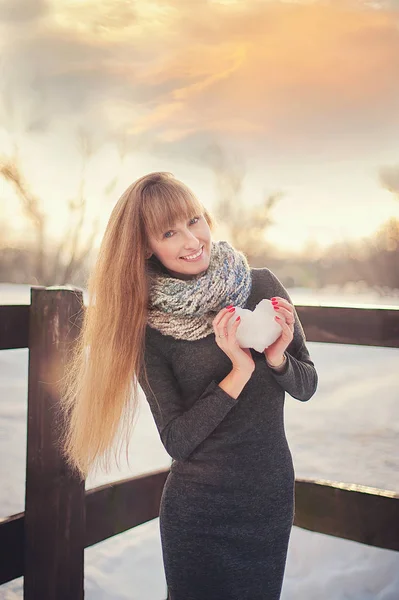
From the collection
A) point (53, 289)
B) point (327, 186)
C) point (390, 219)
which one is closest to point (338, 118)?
point (327, 186)

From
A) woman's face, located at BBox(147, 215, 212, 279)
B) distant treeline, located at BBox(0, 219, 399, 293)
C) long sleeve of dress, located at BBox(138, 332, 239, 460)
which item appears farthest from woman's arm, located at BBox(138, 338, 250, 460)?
distant treeline, located at BBox(0, 219, 399, 293)

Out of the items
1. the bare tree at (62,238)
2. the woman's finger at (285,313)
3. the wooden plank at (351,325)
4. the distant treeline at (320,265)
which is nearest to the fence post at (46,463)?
the woman's finger at (285,313)

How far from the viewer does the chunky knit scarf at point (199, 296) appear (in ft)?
4.49

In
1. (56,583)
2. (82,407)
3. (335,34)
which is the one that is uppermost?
(335,34)

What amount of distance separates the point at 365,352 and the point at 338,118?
2.52m

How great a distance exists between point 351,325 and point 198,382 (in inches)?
25.8

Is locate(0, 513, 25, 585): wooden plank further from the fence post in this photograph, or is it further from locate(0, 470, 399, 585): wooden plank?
locate(0, 470, 399, 585): wooden plank

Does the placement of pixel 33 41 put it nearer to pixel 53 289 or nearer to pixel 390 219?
pixel 390 219

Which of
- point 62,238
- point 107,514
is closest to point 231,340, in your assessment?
point 107,514

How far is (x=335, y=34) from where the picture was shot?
4129mm

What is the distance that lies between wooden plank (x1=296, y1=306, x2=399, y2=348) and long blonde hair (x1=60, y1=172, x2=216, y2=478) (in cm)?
57

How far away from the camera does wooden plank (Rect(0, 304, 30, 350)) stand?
1.55 m

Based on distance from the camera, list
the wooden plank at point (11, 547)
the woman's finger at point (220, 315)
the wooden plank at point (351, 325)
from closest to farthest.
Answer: the woman's finger at point (220, 315)
the wooden plank at point (11, 547)
the wooden plank at point (351, 325)

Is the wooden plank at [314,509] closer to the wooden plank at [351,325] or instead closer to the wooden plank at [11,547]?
the wooden plank at [11,547]
